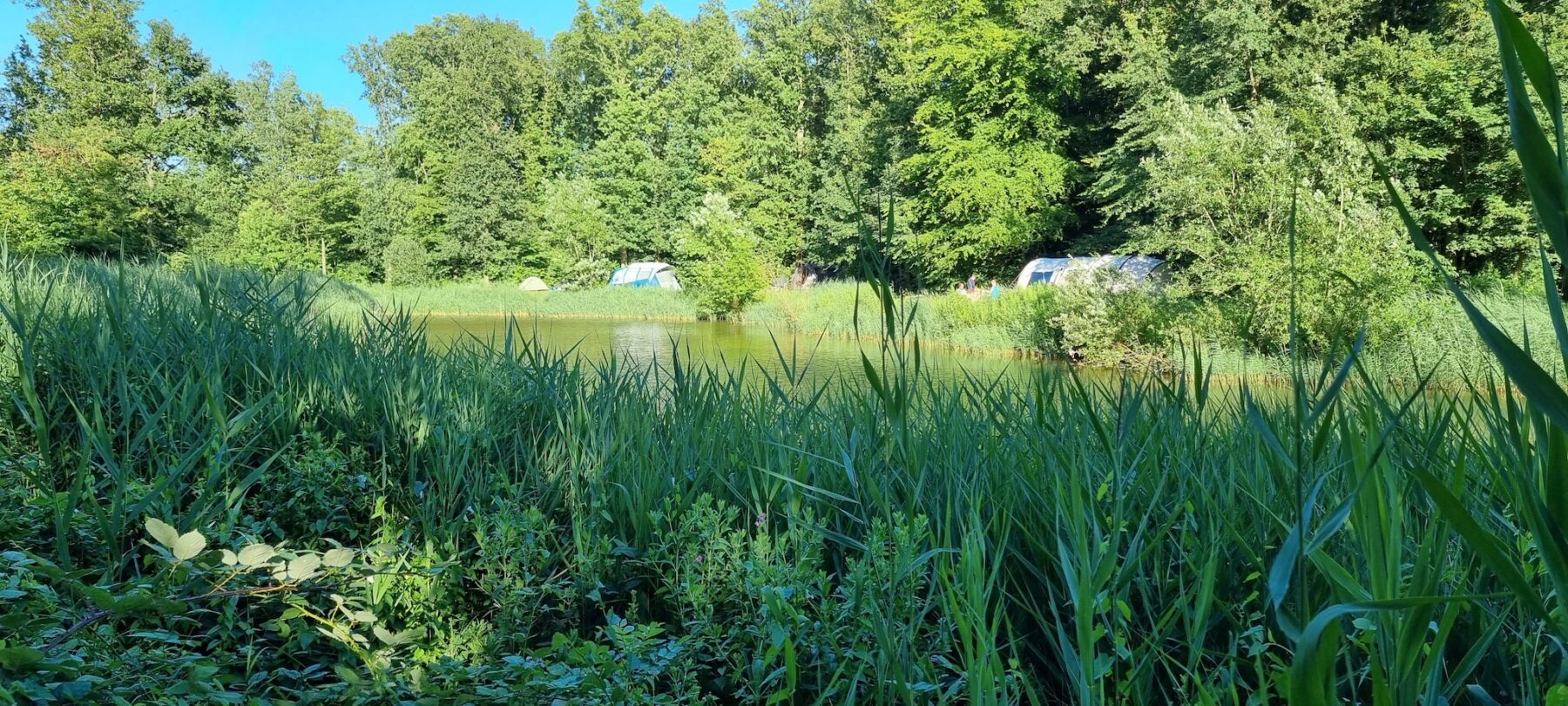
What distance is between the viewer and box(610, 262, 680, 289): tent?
31.5 m

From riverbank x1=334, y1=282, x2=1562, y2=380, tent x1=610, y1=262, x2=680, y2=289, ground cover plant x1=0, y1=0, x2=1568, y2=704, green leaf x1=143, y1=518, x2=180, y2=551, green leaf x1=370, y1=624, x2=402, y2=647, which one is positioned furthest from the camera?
tent x1=610, y1=262, x2=680, y2=289

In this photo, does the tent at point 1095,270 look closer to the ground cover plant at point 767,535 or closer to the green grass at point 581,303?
the green grass at point 581,303

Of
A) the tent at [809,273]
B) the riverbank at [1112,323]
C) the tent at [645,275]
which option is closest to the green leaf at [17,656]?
the riverbank at [1112,323]

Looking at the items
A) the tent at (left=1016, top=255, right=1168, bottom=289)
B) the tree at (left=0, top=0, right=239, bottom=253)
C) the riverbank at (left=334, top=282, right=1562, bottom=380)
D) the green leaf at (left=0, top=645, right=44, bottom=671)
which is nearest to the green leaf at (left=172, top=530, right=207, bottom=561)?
the green leaf at (left=0, top=645, right=44, bottom=671)

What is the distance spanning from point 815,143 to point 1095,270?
22.2 meters

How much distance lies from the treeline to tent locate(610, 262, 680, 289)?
5.68 feet

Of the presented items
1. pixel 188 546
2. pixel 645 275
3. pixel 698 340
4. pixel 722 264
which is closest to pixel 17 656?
pixel 188 546

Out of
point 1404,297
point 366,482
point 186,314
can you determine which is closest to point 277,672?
point 366,482

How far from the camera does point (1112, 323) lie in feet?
38.9

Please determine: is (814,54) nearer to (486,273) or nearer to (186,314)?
(486,273)

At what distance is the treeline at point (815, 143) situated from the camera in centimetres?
1217

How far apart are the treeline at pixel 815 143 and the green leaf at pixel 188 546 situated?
46.3 inches

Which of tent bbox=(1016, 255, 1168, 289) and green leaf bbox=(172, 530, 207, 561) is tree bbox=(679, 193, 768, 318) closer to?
tent bbox=(1016, 255, 1168, 289)

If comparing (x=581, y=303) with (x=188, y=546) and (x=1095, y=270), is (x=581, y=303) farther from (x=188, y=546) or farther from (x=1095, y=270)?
(x=188, y=546)
